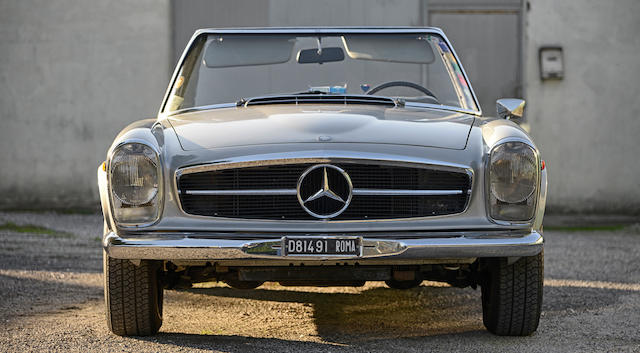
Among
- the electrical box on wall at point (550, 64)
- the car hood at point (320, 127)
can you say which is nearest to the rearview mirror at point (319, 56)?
the car hood at point (320, 127)

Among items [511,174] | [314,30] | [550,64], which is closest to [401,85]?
[314,30]

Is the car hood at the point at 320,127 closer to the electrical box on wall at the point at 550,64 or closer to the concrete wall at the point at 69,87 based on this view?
the electrical box on wall at the point at 550,64

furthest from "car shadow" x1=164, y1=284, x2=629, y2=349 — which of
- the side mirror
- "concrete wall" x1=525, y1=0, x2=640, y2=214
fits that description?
"concrete wall" x1=525, y1=0, x2=640, y2=214

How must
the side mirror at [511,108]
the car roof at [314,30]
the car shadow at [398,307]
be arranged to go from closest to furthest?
the car shadow at [398,307], the side mirror at [511,108], the car roof at [314,30]

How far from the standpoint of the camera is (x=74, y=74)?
40.6 ft

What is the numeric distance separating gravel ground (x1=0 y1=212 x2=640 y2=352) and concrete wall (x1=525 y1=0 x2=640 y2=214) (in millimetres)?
4042

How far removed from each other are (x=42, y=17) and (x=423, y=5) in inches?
187

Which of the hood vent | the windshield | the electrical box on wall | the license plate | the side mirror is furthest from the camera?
the electrical box on wall

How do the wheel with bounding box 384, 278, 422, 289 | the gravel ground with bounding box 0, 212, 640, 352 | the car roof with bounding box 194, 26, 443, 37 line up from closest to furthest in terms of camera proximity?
the gravel ground with bounding box 0, 212, 640, 352
the wheel with bounding box 384, 278, 422, 289
the car roof with bounding box 194, 26, 443, 37

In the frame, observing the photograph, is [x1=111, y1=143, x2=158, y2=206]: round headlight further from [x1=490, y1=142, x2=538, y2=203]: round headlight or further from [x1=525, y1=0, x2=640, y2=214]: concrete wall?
[x1=525, y1=0, x2=640, y2=214]: concrete wall

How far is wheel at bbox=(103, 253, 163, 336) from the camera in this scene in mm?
4473

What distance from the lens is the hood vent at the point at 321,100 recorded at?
203 inches

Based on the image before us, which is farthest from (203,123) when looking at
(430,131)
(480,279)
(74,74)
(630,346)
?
(74,74)

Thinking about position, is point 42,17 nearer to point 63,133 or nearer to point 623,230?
point 63,133
